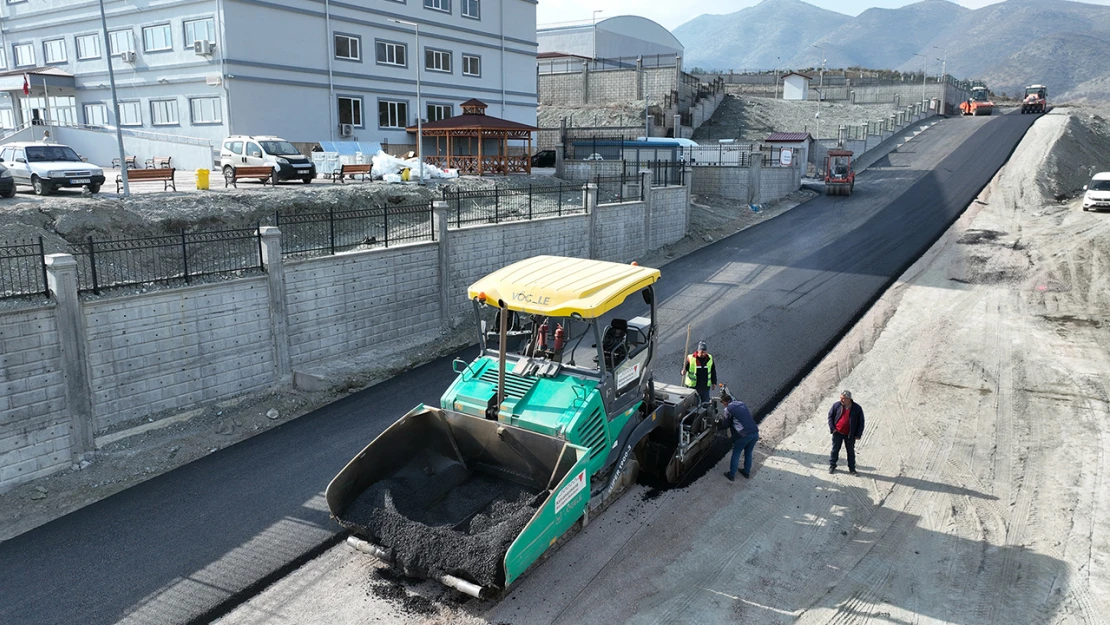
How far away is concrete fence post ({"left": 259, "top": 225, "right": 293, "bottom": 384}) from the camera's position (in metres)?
13.0

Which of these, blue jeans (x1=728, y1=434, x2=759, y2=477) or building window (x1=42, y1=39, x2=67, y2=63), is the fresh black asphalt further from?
building window (x1=42, y1=39, x2=67, y2=63)

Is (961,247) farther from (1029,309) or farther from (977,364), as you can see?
(977,364)

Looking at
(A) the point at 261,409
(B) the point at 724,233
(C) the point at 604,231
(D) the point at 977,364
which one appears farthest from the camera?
(B) the point at 724,233

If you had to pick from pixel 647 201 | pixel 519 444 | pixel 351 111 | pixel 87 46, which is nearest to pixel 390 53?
pixel 351 111

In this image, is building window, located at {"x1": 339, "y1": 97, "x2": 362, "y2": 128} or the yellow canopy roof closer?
the yellow canopy roof

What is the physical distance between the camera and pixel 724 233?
27891 mm

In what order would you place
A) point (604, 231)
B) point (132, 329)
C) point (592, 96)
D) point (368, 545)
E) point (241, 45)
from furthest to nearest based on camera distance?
point (592, 96) → point (241, 45) → point (604, 231) → point (132, 329) → point (368, 545)

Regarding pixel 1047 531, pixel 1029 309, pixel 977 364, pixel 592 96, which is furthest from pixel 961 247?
pixel 592 96

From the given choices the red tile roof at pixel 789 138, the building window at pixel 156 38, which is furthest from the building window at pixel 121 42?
the red tile roof at pixel 789 138

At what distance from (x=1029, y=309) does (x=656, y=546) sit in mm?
14218

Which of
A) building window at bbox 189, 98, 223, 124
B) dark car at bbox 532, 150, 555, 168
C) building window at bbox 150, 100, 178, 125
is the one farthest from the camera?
dark car at bbox 532, 150, 555, 168

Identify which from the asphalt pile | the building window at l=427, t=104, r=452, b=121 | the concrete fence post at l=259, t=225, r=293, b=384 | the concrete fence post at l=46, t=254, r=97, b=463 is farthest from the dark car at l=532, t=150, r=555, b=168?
the asphalt pile

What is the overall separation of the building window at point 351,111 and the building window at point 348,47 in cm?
199

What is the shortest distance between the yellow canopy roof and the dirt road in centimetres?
276
